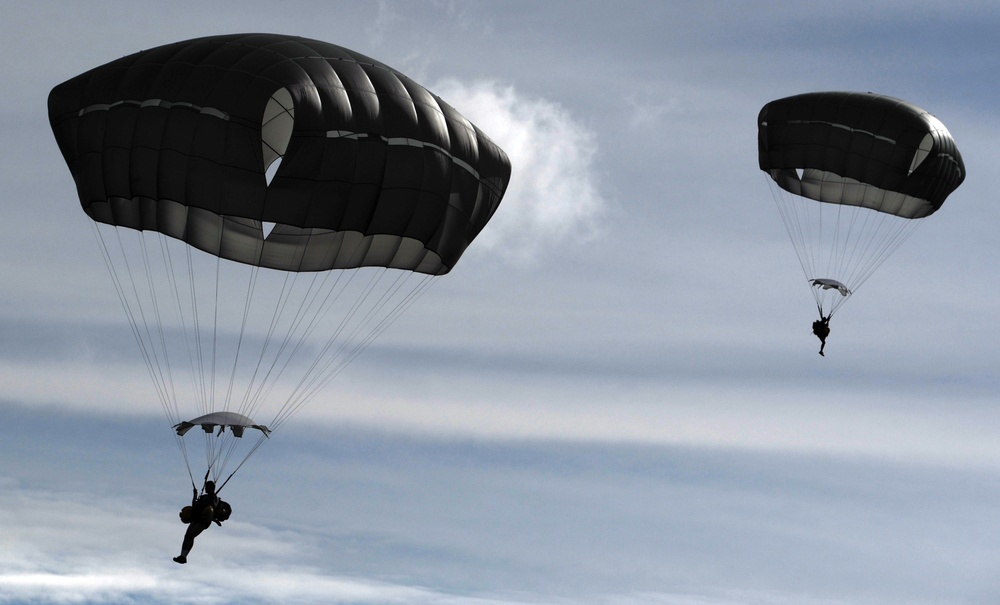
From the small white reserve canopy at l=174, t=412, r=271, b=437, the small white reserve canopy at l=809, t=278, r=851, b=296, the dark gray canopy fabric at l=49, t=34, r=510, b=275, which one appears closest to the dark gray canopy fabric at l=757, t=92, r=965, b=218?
the small white reserve canopy at l=809, t=278, r=851, b=296

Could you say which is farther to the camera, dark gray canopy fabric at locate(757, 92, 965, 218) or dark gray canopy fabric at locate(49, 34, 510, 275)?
dark gray canopy fabric at locate(757, 92, 965, 218)

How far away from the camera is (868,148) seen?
43906mm

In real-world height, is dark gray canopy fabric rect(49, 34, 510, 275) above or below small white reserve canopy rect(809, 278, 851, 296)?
below

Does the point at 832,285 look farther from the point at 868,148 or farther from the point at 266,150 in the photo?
the point at 266,150

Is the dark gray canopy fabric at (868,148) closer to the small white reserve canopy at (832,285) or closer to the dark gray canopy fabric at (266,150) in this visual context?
the small white reserve canopy at (832,285)

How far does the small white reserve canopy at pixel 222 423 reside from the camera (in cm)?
2869

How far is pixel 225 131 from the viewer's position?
28.8 m

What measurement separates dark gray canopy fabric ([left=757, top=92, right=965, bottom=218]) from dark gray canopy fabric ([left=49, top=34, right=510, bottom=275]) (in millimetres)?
16516

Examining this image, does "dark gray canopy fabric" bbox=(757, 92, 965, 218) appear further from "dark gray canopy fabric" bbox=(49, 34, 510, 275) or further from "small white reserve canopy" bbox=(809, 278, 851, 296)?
"dark gray canopy fabric" bbox=(49, 34, 510, 275)

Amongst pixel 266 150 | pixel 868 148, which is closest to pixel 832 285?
pixel 868 148

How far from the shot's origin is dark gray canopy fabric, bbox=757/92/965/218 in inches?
1727

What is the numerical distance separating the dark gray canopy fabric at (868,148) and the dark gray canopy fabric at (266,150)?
1652 centimetres

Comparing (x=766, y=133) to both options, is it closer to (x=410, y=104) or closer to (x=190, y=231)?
(x=410, y=104)

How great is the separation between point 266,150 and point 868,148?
21811 millimetres
